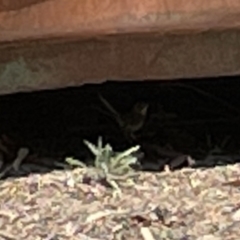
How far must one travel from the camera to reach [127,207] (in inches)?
70.2

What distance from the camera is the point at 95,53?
179 centimetres

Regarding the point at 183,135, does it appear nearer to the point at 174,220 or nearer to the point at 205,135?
the point at 205,135

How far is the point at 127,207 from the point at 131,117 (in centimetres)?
47

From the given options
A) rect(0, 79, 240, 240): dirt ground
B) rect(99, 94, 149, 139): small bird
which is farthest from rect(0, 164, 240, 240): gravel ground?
rect(99, 94, 149, 139): small bird

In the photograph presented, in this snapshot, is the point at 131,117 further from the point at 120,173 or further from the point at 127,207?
the point at 127,207

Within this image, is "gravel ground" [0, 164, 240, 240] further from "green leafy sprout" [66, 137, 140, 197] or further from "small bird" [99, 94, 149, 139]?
"small bird" [99, 94, 149, 139]

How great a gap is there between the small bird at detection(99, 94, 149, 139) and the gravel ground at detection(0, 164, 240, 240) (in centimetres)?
25

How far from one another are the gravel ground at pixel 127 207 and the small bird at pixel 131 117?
0.25 metres


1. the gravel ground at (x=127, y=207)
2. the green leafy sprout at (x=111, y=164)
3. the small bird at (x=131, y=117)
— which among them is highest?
the small bird at (x=131, y=117)

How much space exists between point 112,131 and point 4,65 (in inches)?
16.7

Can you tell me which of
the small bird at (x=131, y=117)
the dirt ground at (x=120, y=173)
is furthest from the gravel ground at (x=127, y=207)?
the small bird at (x=131, y=117)

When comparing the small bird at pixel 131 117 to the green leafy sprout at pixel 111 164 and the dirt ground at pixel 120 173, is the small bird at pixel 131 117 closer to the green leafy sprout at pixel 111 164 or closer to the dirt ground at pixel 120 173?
the dirt ground at pixel 120 173

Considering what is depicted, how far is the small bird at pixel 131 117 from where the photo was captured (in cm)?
217

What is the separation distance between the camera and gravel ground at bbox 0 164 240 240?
1703mm
